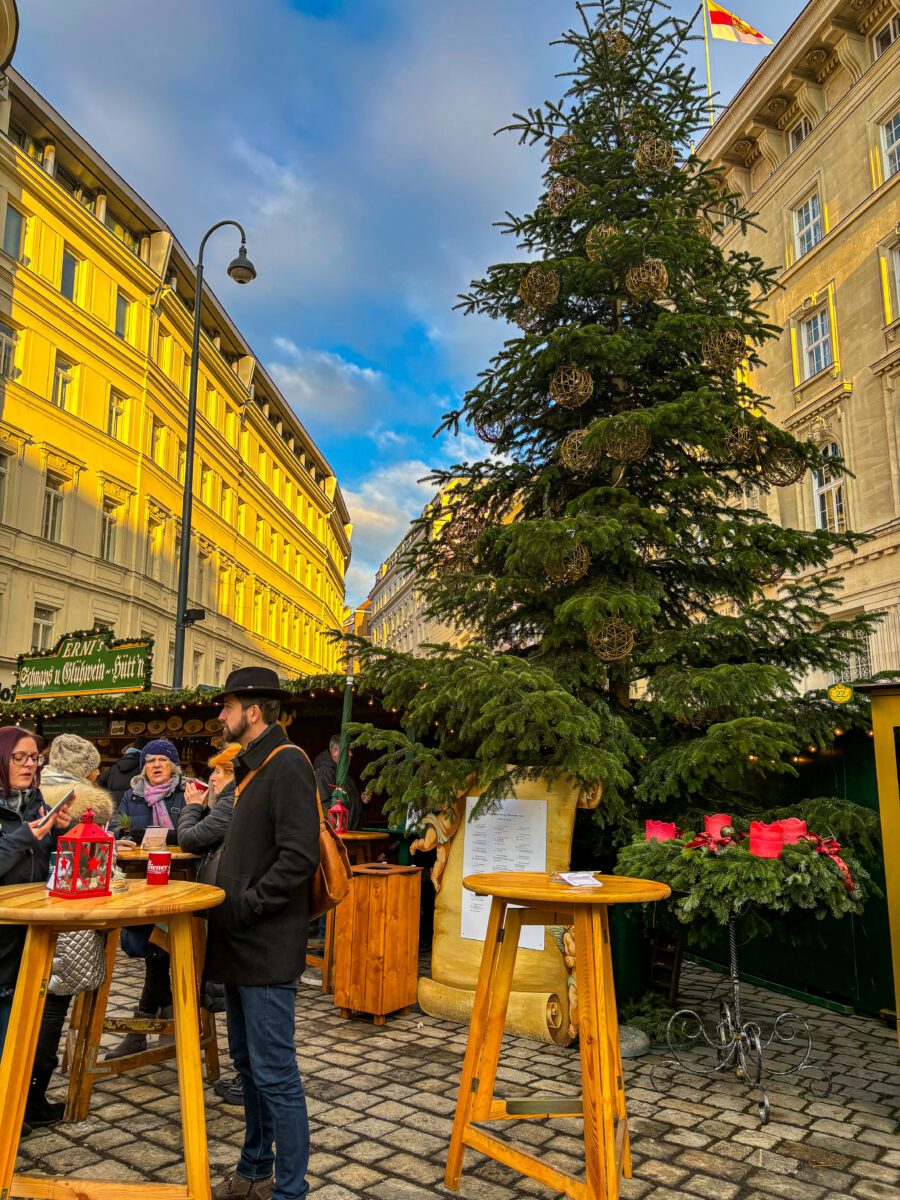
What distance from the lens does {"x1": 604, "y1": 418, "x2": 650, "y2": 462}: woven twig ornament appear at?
22.4 feet

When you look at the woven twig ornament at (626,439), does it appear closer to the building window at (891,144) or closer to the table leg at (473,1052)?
the table leg at (473,1052)

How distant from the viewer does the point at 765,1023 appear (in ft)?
21.8

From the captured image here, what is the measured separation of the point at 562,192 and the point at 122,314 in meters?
25.7

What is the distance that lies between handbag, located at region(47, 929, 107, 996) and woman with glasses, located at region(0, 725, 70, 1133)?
299mm

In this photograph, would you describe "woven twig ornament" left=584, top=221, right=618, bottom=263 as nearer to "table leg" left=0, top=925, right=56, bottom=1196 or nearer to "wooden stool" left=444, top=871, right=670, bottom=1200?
"wooden stool" left=444, top=871, right=670, bottom=1200

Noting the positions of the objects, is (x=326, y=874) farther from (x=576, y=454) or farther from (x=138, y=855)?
(x=576, y=454)

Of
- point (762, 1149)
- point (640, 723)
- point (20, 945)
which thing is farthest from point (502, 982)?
→ point (640, 723)

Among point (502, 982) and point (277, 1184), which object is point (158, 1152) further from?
point (502, 982)

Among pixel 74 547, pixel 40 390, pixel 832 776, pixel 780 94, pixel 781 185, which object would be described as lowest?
pixel 832 776

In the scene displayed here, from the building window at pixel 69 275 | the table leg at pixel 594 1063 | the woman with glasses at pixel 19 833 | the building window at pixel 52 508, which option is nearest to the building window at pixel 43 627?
the building window at pixel 52 508

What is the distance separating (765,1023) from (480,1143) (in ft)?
12.7

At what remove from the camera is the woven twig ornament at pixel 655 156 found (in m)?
7.61

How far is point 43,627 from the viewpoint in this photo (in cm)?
2475

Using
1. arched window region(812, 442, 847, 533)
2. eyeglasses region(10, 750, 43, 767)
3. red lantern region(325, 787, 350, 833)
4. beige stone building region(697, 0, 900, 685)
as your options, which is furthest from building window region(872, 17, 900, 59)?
eyeglasses region(10, 750, 43, 767)
